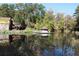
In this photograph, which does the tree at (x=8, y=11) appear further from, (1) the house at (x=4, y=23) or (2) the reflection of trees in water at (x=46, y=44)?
(2) the reflection of trees in water at (x=46, y=44)

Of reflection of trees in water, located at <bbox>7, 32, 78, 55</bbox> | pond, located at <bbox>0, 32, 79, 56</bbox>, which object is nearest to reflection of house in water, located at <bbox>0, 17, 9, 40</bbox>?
pond, located at <bbox>0, 32, 79, 56</bbox>

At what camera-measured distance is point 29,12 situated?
3186mm

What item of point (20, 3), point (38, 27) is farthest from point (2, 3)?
point (38, 27)

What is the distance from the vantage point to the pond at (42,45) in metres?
3.15

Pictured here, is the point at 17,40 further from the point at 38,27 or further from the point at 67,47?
the point at 67,47

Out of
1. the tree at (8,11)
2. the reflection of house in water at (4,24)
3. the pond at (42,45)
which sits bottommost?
the pond at (42,45)

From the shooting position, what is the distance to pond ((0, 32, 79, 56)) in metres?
3.15

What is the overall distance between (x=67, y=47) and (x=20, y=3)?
522mm

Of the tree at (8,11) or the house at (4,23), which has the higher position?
the tree at (8,11)

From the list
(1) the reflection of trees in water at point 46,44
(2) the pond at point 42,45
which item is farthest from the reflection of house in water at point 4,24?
(1) the reflection of trees in water at point 46,44

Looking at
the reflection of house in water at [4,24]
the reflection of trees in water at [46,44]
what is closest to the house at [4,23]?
the reflection of house in water at [4,24]

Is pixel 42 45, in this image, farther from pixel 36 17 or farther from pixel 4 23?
pixel 4 23

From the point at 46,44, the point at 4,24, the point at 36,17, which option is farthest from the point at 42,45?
the point at 4,24

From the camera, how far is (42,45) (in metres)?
3.16
